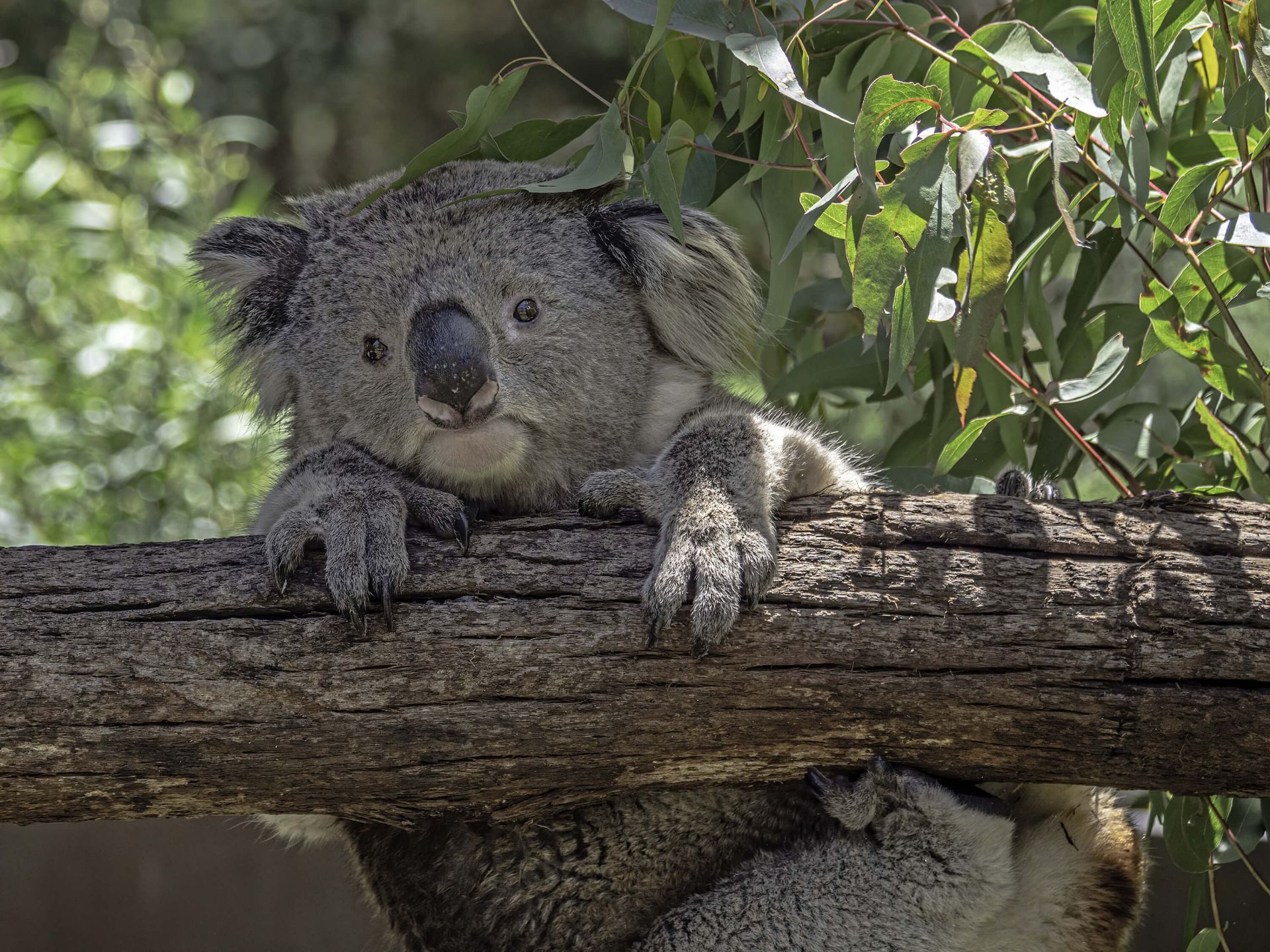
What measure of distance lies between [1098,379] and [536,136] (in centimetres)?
124

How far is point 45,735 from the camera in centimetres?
188

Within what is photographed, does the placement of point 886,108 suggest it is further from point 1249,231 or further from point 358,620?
point 358,620

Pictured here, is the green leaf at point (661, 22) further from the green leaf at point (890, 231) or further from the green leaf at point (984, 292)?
the green leaf at point (984, 292)

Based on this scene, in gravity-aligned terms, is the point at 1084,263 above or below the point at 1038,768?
above

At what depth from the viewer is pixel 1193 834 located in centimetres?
245

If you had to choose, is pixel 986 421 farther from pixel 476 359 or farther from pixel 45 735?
pixel 45 735

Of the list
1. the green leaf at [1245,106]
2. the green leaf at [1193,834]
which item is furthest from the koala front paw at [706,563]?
the green leaf at [1193,834]

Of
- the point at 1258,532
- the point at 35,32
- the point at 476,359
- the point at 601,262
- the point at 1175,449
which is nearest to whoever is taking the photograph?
the point at 1258,532

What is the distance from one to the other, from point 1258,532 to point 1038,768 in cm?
54

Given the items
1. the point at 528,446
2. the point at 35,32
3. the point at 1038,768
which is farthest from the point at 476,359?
the point at 35,32

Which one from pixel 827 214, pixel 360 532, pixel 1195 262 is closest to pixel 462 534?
pixel 360 532

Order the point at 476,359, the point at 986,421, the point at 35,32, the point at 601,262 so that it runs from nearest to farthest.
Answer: the point at 476,359
the point at 986,421
the point at 601,262
the point at 35,32

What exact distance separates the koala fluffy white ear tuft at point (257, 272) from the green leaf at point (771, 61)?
1137 millimetres

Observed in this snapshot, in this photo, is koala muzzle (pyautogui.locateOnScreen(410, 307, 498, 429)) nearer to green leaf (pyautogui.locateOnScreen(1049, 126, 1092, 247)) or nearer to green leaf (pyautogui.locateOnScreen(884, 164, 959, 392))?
green leaf (pyautogui.locateOnScreen(884, 164, 959, 392))
